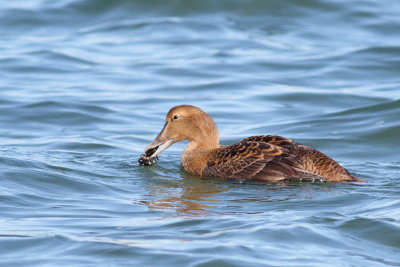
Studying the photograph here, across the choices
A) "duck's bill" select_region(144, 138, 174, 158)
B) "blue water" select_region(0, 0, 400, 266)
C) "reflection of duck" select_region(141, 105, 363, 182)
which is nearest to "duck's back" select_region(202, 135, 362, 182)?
"reflection of duck" select_region(141, 105, 363, 182)

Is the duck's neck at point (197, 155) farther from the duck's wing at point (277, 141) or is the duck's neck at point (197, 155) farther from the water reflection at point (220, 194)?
the duck's wing at point (277, 141)

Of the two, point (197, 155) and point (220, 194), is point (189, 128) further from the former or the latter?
point (220, 194)

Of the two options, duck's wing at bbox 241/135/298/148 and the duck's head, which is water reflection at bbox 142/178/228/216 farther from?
duck's wing at bbox 241/135/298/148

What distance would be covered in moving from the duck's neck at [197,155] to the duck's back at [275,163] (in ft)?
0.58

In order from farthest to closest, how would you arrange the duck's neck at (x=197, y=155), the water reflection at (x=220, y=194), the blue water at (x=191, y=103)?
the duck's neck at (x=197, y=155) → the water reflection at (x=220, y=194) → the blue water at (x=191, y=103)

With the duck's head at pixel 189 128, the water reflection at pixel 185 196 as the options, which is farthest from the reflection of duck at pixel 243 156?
the water reflection at pixel 185 196

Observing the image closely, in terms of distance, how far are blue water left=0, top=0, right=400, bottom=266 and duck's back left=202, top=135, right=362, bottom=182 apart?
6.2 inches

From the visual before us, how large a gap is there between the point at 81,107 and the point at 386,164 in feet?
17.2

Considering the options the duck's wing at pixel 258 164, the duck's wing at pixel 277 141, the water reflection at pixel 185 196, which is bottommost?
the water reflection at pixel 185 196

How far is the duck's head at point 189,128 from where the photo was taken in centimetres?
958

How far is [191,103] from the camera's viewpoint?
13703 mm

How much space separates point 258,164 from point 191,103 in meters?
5.03

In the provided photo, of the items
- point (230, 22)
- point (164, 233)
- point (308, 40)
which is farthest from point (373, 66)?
point (164, 233)

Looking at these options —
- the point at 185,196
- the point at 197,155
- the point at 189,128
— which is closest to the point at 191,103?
the point at 189,128
